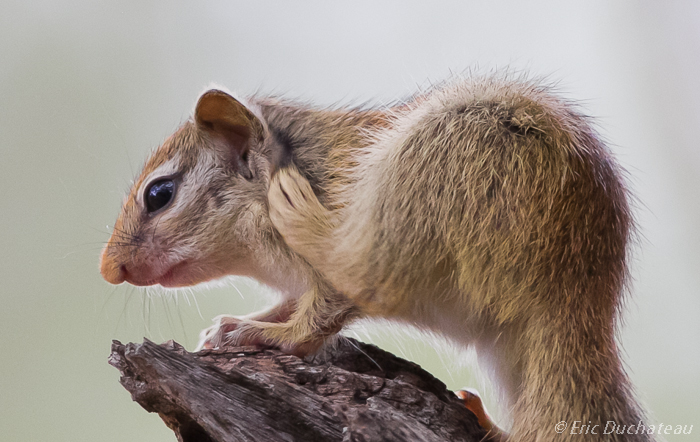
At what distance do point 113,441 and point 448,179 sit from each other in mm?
1811

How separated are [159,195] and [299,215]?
617 millimetres

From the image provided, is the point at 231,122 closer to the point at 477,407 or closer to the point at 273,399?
the point at 273,399

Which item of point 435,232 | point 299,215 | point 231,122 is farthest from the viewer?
point 231,122

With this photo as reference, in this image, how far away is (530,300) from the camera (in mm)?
1774

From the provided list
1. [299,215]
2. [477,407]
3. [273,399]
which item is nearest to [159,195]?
[299,215]

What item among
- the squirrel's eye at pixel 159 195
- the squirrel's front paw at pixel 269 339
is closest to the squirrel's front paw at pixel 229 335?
the squirrel's front paw at pixel 269 339

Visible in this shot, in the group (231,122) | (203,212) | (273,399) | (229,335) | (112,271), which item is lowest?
(273,399)

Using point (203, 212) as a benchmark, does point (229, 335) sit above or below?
below

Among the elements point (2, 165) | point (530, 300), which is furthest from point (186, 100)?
point (530, 300)

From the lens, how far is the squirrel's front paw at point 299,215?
6.61ft

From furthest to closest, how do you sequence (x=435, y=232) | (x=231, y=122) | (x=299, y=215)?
(x=231, y=122) < (x=299, y=215) < (x=435, y=232)

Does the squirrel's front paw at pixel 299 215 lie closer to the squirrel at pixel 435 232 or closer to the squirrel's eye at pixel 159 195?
the squirrel at pixel 435 232

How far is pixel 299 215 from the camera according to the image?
2.04 meters

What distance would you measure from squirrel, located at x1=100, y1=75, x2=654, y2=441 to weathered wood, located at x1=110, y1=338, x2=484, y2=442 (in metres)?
0.17
